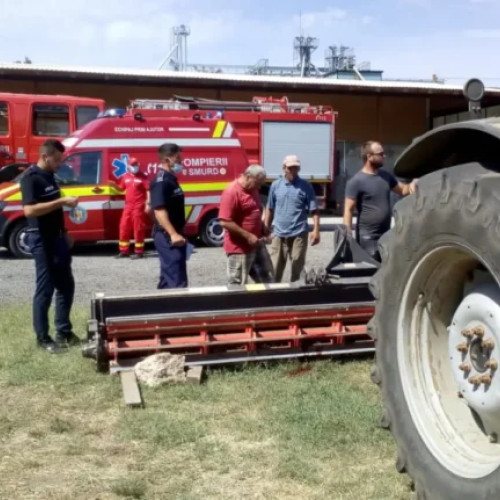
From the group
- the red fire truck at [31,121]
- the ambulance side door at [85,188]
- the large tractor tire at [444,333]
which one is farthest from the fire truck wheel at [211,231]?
the large tractor tire at [444,333]

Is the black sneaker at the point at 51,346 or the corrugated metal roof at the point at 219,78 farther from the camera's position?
the corrugated metal roof at the point at 219,78

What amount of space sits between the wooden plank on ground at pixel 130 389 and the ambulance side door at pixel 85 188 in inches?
297

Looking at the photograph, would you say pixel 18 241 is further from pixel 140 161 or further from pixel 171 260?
pixel 171 260

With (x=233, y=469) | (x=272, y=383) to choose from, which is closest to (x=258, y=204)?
(x=272, y=383)

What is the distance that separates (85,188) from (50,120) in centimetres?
375

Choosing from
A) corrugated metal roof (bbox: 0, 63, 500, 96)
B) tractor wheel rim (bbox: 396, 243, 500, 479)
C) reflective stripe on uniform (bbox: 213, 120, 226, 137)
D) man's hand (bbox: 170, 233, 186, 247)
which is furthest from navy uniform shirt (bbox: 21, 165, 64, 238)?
corrugated metal roof (bbox: 0, 63, 500, 96)

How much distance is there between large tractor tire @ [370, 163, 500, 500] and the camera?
2477 mm

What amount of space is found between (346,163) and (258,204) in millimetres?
16548

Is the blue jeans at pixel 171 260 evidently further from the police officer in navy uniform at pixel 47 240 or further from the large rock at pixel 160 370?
the large rock at pixel 160 370

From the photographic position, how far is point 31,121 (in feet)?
49.8

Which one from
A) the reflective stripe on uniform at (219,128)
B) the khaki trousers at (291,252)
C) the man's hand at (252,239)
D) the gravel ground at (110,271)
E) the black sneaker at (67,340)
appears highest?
the reflective stripe on uniform at (219,128)

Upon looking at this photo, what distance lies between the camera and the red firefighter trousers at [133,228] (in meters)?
12.0

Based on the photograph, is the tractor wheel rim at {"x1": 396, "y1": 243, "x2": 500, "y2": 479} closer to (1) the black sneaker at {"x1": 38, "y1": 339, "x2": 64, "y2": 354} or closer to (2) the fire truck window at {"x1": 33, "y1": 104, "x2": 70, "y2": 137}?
(1) the black sneaker at {"x1": 38, "y1": 339, "x2": 64, "y2": 354}

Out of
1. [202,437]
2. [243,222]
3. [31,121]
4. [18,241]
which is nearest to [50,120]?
[31,121]
